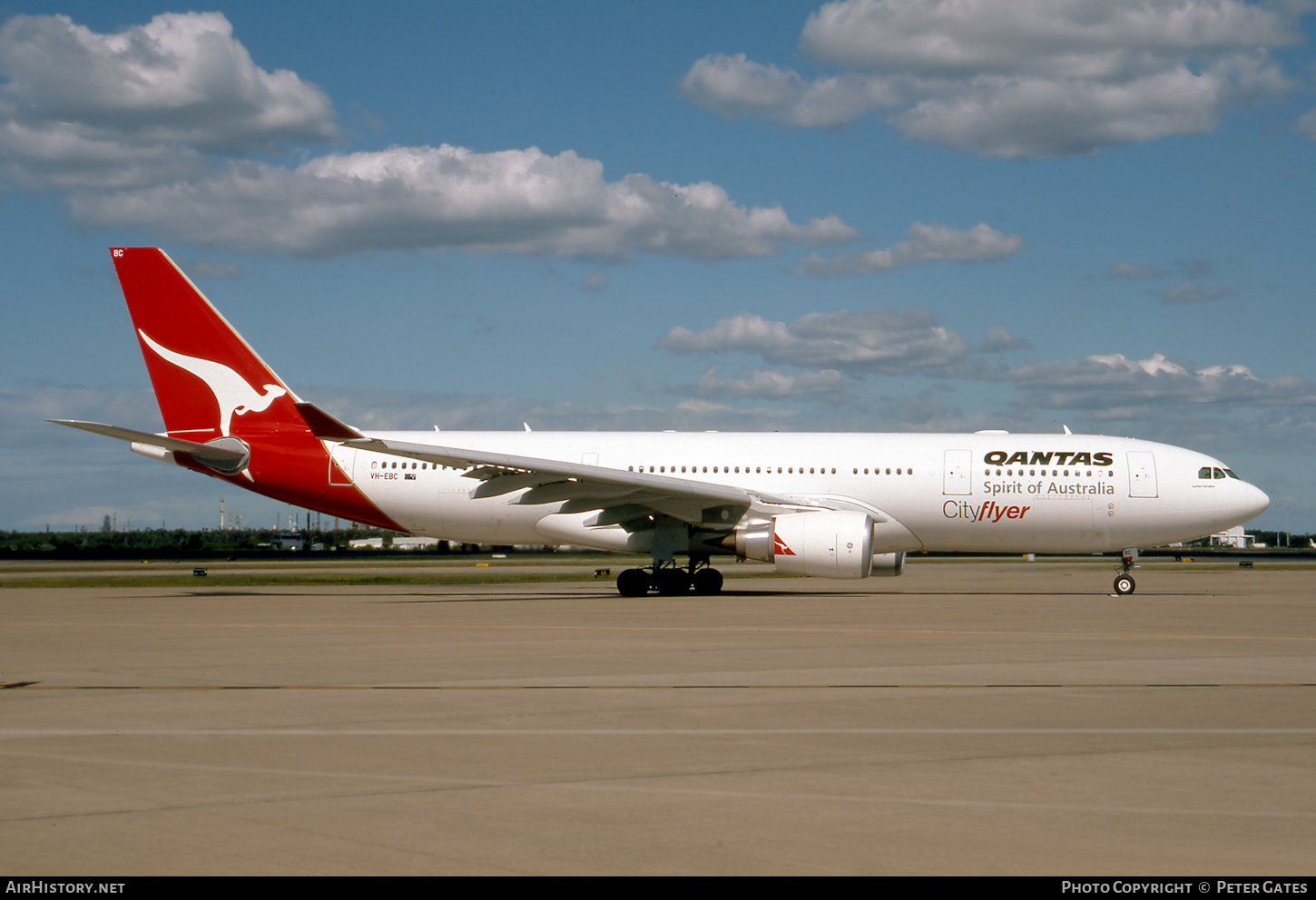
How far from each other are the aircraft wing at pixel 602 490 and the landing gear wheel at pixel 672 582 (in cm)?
145

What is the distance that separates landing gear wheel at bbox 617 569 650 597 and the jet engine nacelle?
9.13 ft

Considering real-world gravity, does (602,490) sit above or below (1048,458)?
below

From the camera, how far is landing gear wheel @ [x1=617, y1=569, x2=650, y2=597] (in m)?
25.0

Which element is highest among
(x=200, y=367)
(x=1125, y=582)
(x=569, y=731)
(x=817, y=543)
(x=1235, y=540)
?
(x=200, y=367)

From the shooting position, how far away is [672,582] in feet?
82.1

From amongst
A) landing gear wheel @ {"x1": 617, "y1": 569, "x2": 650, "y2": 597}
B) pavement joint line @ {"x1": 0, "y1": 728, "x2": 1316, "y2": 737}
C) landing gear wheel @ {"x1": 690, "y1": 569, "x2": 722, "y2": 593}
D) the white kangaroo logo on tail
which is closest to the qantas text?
landing gear wheel @ {"x1": 690, "y1": 569, "x2": 722, "y2": 593}

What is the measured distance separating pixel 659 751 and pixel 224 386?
21.9 meters

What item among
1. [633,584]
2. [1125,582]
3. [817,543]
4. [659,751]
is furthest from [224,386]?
[659,751]

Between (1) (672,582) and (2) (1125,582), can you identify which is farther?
(2) (1125,582)

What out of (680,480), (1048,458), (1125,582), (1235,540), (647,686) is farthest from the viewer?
(1235,540)

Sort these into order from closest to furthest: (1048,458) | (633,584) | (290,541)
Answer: (633,584) < (1048,458) < (290,541)

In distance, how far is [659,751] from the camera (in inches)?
288

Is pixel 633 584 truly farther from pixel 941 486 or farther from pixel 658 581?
pixel 941 486
